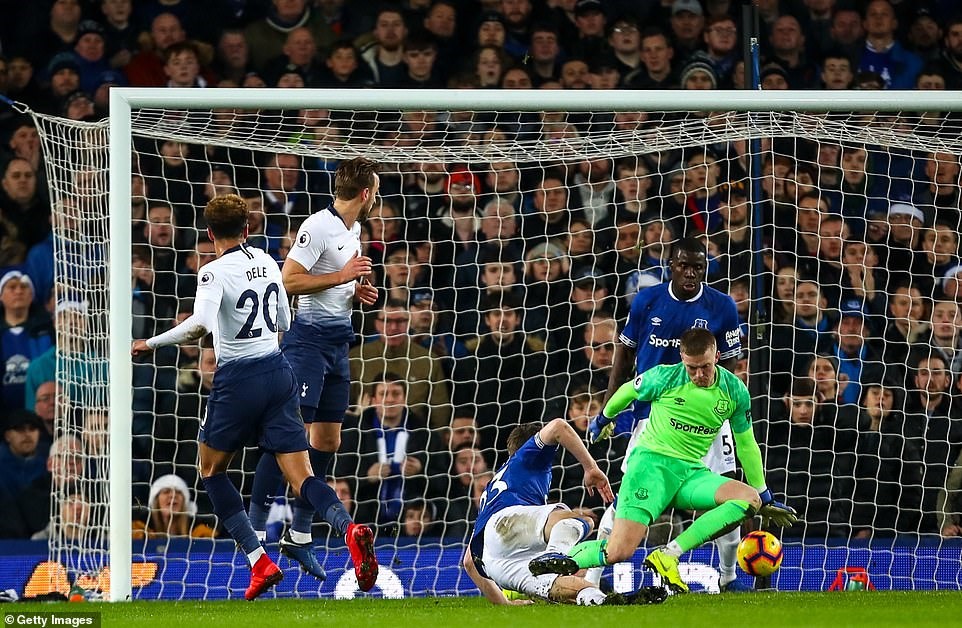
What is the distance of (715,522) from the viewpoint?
6.73 metres

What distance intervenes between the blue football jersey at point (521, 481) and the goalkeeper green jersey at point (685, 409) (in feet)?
1.65

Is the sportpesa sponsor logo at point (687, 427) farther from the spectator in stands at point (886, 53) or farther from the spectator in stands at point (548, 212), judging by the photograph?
the spectator in stands at point (886, 53)

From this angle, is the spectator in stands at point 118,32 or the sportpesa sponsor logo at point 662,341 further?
the spectator in stands at point 118,32

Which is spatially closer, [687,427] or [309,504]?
[687,427]

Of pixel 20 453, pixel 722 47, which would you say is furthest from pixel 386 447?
pixel 722 47

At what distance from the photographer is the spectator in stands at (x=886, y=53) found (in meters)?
10.5

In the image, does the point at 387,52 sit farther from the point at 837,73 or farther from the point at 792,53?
the point at 837,73

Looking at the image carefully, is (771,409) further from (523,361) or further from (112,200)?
(112,200)

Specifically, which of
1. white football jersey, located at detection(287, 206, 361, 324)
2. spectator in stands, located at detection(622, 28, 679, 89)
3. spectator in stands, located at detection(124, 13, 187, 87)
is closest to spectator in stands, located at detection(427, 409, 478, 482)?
white football jersey, located at detection(287, 206, 361, 324)

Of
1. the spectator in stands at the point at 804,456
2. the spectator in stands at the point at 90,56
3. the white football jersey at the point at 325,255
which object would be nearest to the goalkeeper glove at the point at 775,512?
the spectator in stands at the point at 804,456

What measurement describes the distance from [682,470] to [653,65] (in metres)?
4.04

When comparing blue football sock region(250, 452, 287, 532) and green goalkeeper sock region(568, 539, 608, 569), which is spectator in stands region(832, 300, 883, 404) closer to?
green goalkeeper sock region(568, 539, 608, 569)

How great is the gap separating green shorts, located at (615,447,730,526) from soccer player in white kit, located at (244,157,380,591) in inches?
63.2

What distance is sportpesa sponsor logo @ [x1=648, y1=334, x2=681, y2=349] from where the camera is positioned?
7.76 m
